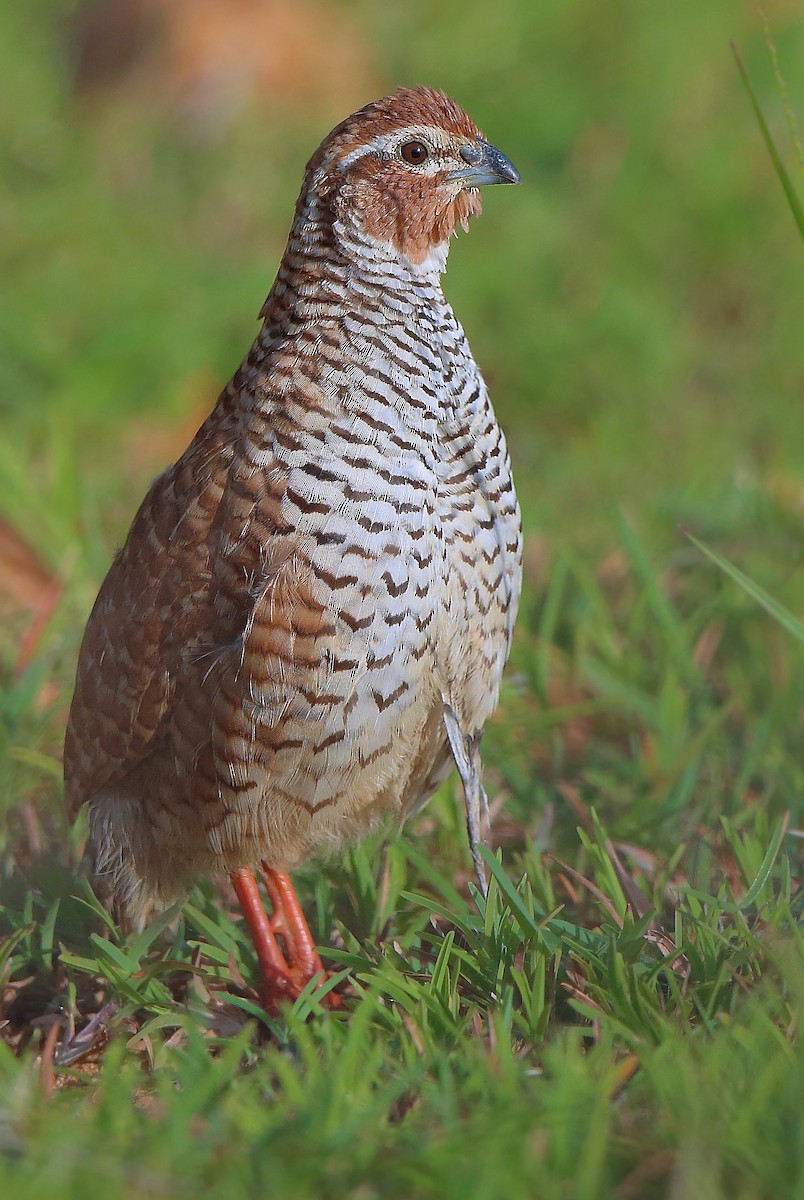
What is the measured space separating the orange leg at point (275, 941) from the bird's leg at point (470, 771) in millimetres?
411

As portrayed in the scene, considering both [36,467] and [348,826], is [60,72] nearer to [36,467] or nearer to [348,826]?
[36,467]

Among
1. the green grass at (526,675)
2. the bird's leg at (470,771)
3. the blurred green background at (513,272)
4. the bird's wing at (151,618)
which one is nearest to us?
the green grass at (526,675)

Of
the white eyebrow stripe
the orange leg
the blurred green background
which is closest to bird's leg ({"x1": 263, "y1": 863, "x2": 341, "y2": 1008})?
the orange leg

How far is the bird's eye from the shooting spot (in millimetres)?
2988

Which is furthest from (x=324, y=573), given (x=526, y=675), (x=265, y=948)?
(x=526, y=675)

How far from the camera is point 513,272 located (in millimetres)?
7117

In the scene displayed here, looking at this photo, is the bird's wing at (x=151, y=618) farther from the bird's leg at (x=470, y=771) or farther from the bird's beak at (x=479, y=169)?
the bird's beak at (x=479, y=169)

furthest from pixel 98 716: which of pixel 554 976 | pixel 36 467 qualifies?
pixel 36 467

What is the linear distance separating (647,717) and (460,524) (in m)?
1.30

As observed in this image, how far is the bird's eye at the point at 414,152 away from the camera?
299cm

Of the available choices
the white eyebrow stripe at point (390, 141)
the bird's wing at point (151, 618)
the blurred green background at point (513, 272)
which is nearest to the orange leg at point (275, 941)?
the bird's wing at point (151, 618)

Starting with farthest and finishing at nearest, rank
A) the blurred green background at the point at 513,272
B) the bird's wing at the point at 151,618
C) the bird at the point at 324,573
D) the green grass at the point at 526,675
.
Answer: the blurred green background at the point at 513,272 < the bird's wing at the point at 151,618 < the bird at the point at 324,573 < the green grass at the point at 526,675

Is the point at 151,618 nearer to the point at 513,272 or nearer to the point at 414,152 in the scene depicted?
the point at 414,152

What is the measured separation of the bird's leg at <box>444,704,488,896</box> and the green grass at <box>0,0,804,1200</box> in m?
0.13
